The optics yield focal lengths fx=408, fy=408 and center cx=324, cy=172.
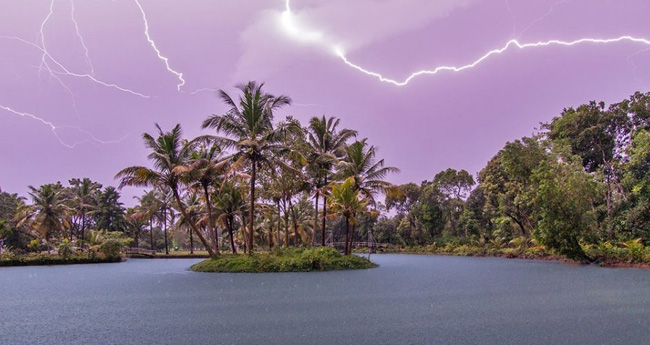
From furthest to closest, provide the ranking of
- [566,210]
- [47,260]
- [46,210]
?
[46,210]
[47,260]
[566,210]

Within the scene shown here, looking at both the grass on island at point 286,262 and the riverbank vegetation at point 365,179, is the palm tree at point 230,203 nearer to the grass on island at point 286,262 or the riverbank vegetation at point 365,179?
the riverbank vegetation at point 365,179

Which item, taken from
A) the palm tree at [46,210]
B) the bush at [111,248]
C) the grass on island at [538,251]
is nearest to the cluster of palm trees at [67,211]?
the palm tree at [46,210]

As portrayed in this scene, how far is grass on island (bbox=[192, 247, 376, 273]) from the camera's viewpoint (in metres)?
19.2

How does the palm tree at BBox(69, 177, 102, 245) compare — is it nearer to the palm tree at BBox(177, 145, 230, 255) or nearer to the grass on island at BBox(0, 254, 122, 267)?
the grass on island at BBox(0, 254, 122, 267)

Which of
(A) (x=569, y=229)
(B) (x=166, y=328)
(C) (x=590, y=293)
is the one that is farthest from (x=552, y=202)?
(B) (x=166, y=328)

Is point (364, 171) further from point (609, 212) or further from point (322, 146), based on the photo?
point (609, 212)

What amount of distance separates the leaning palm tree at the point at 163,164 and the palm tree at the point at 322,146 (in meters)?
7.33

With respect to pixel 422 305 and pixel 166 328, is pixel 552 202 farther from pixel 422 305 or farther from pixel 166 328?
pixel 166 328

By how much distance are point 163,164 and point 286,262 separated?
8.27m

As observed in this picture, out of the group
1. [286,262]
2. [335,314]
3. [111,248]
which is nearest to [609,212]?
[286,262]

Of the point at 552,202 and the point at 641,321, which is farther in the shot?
the point at 552,202

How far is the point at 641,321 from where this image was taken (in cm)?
716

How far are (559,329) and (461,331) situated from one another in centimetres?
162

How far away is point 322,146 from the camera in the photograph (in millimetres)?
25531
